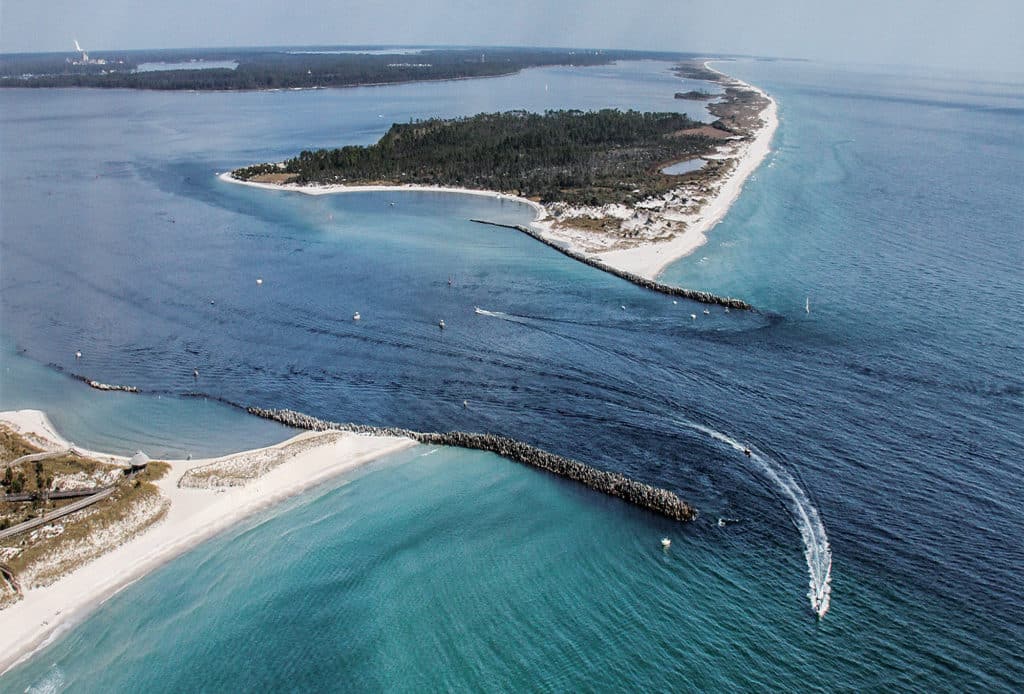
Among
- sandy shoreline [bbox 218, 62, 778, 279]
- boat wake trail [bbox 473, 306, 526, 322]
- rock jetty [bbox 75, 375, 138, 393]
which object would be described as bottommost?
rock jetty [bbox 75, 375, 138, 393]

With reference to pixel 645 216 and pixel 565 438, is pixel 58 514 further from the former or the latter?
pixel 645 216

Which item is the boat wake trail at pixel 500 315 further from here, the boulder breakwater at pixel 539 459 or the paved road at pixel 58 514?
the paved road at pixel 58 514

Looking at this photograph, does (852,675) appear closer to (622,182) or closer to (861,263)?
(861,263)

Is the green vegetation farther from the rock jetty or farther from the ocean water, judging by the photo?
the rock jetty

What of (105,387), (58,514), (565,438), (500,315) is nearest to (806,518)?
(565,438)

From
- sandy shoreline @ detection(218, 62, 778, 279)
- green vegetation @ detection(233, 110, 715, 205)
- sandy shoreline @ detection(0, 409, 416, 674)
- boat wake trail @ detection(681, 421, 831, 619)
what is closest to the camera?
sandy shoreline @ detection(0, 409, 416, 674)

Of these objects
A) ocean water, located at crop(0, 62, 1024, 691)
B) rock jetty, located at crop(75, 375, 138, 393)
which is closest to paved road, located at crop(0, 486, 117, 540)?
ocean water, located at crop(0, 62, 1024, 691)

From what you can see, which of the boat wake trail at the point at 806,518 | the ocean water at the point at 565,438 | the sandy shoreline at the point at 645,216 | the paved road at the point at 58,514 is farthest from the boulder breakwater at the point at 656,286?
the paved road at the point at 58,514
